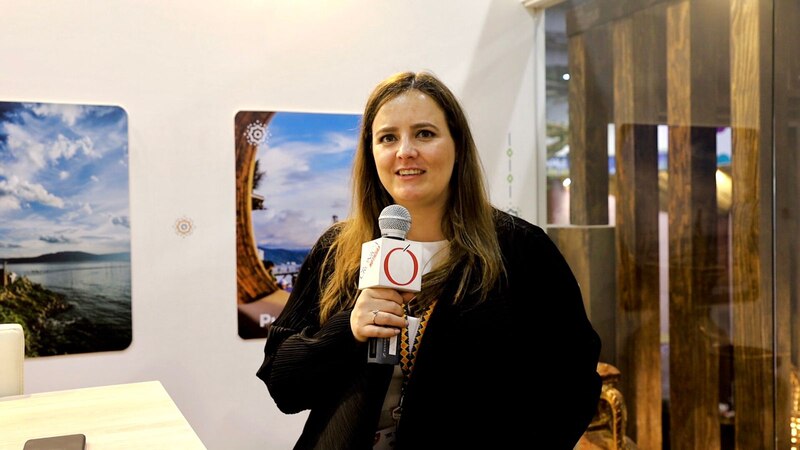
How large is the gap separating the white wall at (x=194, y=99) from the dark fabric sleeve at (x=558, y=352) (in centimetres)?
177

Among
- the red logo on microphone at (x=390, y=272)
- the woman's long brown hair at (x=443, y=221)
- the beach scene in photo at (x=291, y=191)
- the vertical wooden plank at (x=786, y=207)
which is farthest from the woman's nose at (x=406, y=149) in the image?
the beach scene in photo at (x=291, y=191)

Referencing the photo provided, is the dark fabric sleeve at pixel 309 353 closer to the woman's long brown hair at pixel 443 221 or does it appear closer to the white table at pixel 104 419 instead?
the woman's long brown hair at pixel 443 221

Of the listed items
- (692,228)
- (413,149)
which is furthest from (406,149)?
(692,228)

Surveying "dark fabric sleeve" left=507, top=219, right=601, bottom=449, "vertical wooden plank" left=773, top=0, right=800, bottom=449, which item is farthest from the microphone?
"vertical wooden plank" left=773, top=0, right=800, bottom=449

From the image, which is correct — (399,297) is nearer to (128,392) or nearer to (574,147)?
(128,392)

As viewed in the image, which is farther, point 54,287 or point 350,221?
point 54,287

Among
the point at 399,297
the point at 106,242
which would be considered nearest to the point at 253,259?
the point at 106,242

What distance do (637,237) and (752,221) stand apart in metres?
0.62

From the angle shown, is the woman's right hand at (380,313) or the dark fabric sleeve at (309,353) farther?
the dark fabric sleeve at (309,353)

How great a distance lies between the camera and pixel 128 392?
2090 mm

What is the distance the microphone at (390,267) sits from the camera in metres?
1.33

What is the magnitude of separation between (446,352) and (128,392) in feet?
3.60

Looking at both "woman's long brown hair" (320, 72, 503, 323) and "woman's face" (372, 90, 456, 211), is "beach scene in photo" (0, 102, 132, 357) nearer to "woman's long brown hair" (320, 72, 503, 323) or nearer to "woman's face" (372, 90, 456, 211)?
"woman's long brown hair" (320, 72, 503, 323)

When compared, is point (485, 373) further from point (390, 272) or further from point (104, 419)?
point (104, 419)
